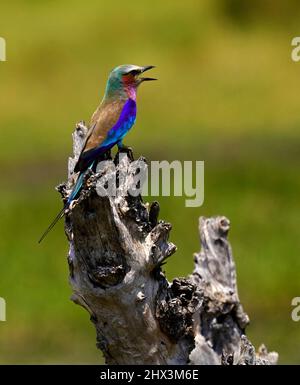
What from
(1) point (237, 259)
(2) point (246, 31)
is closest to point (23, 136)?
(2) point (246, 31)

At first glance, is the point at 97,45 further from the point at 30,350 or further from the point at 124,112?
the point at 124,112

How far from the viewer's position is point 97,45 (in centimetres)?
2831

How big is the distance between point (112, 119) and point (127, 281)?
4.00ft

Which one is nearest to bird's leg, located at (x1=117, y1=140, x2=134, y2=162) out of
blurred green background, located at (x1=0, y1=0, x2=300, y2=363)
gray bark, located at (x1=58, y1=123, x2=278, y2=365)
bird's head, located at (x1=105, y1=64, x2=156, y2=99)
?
gray bark, located at (x1=58, y1=123, x2=278, y2=365)

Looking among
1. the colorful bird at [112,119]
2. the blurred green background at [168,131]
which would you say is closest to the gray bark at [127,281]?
the colorful bird at [112,119]

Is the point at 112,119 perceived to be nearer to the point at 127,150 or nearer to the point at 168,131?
the point at 127,150

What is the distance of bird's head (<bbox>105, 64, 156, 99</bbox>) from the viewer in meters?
7.99

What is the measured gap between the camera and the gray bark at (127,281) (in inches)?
269

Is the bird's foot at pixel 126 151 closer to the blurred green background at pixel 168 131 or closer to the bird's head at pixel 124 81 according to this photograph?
the bird's head at pixel 124 81

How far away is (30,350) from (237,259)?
3414 mm

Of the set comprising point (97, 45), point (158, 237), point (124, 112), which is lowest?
point (158, 237)

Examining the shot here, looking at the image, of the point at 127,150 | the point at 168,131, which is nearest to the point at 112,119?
the point at 127,150

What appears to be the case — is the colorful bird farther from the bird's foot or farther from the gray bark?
the gray bark

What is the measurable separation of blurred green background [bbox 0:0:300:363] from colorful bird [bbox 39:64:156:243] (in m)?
5.62
